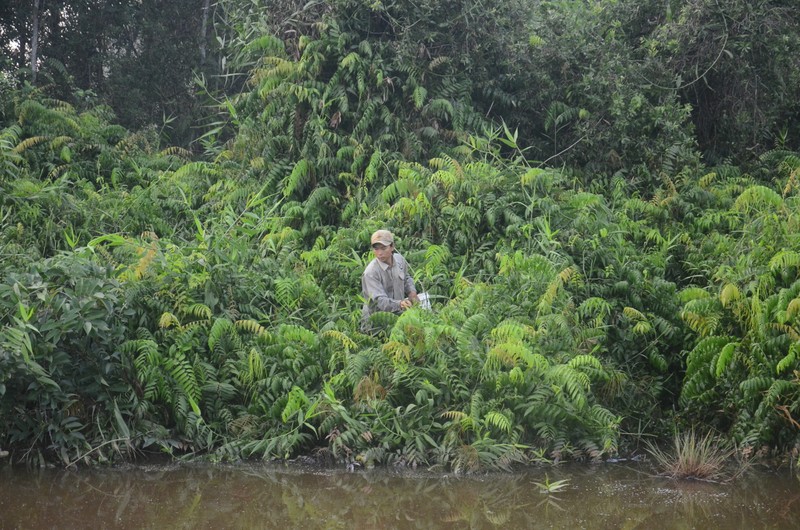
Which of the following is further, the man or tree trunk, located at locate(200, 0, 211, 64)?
tree trunk, located at locate(200, 0, 211, 64)

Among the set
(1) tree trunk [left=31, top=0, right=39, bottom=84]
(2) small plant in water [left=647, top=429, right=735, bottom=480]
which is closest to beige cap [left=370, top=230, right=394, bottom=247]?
(2) small plant in water [left=647, top=429, right=735, bottom=480]

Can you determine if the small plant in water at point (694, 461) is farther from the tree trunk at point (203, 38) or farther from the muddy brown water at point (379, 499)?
the tree trunk at point (203, 38)

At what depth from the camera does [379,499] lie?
21.6 feet

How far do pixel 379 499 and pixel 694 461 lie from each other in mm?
2359

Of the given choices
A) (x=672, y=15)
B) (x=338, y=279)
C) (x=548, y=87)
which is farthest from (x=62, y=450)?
(x=672, y=15)

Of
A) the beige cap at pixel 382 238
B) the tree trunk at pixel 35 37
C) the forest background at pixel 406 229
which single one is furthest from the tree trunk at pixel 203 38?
the beige cap at pixel 382 238

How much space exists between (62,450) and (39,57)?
10494 millimetres

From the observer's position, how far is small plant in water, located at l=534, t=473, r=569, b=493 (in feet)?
22.0

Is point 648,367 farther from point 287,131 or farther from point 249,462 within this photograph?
point 287,131

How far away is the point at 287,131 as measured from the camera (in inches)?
492

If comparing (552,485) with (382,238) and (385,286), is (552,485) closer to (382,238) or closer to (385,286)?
(385,286)

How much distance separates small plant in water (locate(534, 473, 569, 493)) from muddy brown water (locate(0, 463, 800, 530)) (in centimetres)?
5

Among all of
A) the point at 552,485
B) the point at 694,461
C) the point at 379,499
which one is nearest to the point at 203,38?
the point at 379,499

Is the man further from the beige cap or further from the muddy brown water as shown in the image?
the muddy brown water
